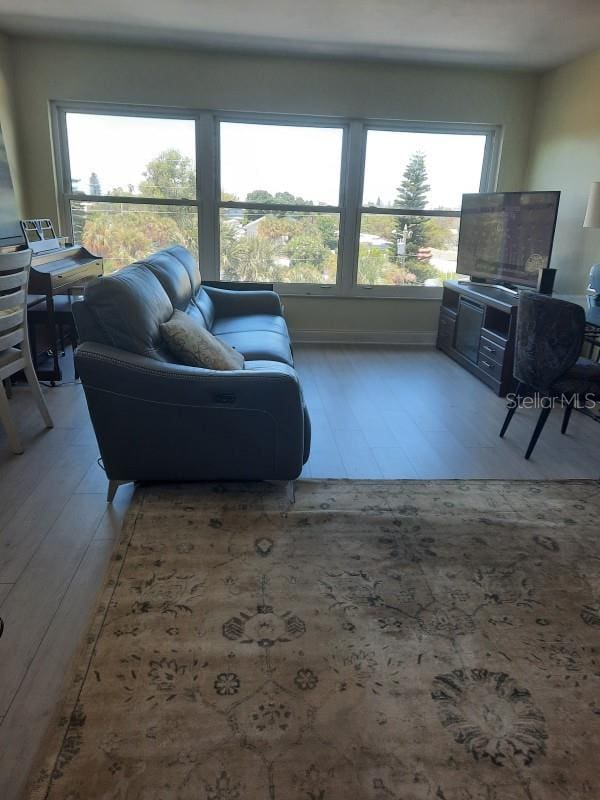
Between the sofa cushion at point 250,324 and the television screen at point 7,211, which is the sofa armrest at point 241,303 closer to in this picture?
the sofa cushion at point 250,324

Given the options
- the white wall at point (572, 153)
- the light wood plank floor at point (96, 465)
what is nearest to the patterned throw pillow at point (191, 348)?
the light wood plank floor at point (96, 465)

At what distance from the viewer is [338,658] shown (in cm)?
162

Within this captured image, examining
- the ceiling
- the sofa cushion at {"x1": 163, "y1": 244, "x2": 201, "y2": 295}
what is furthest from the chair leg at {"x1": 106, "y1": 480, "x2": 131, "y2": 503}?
the ceiling

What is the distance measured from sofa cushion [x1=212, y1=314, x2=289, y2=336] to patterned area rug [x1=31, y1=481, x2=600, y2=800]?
59.9 inches

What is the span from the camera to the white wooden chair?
2.74 metres

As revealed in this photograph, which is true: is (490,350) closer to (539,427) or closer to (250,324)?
(539,427)

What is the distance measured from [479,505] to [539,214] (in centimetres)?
270

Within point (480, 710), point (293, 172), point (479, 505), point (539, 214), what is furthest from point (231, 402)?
point (293, 172)

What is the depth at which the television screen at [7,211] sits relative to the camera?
12.9 feet

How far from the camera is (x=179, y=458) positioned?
2357 millimetres

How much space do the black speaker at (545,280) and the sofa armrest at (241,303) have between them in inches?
77.0

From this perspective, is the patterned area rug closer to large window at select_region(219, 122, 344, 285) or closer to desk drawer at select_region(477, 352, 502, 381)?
desk drawer at select_region(477, 352, 502, 381)

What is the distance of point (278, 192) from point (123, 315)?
335cm

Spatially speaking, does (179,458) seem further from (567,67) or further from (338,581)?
(567,67)
